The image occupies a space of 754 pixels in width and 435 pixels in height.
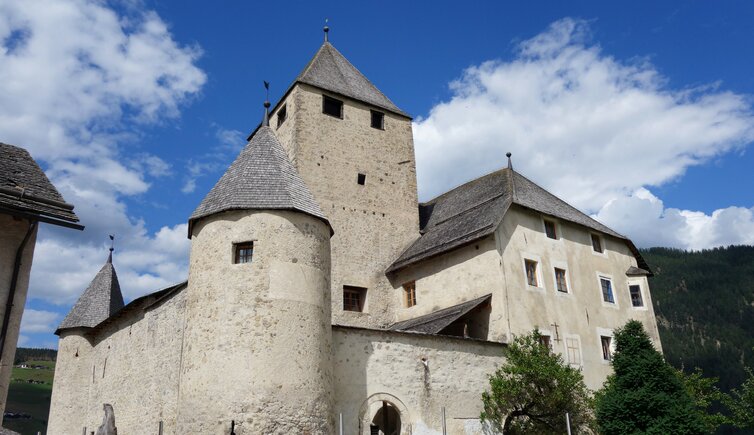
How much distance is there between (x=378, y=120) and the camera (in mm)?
29750

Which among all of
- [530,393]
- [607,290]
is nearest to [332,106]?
[607,290]

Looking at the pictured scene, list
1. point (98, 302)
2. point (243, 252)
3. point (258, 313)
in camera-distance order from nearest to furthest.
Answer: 1. point (258, 313)
2. point (243, 252)
3. point (98, 302)

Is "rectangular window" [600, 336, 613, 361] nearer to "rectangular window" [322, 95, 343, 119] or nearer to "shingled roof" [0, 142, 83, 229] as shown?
"rectangular window" [322, 95, 343, 119]

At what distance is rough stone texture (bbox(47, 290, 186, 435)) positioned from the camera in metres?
19.9

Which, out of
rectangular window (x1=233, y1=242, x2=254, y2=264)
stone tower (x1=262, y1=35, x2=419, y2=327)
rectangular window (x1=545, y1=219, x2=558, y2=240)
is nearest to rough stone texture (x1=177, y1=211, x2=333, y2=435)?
rectangular window (x1=233, y1=242, x2=254, y2=264)

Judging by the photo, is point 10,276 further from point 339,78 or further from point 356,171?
point 339,78

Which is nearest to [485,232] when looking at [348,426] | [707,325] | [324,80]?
[348,426]

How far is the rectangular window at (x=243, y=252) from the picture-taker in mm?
→ 16844

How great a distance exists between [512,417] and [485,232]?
20.2ft

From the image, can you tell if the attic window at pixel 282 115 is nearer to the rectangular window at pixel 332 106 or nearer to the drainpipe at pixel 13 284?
the rectangular window at pixel 332 106

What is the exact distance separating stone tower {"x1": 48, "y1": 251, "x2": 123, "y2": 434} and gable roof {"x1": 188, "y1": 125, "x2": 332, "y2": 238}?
13014mm

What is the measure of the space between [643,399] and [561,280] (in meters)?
7.12

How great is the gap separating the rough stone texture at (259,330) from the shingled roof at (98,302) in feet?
47.3

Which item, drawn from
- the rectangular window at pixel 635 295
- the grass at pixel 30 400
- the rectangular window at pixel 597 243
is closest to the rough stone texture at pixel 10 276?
the rectangular window at pixel 597 243
